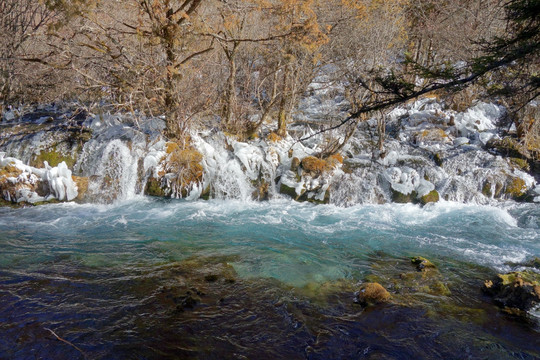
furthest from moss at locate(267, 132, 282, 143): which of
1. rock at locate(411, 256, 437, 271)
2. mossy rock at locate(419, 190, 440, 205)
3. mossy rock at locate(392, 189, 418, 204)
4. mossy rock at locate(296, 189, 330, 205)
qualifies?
rock at locate(411, 256, 437, 271)

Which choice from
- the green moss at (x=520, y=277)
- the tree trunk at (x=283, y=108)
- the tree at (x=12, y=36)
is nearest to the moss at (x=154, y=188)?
the tree trunk at (x=283, y=108)

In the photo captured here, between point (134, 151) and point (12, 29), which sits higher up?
point (12, 29)

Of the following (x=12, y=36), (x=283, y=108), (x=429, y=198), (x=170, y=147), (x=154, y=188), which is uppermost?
(x=12, y=36)

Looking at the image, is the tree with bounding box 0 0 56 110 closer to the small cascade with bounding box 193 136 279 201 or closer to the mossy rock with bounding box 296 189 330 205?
the small cascade with bounding box 193 136 279 201

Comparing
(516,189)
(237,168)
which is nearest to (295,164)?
(237,168)

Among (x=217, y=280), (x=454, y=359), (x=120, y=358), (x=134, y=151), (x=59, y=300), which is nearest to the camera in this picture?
(x=120, y=358)

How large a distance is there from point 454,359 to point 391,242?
3811mm

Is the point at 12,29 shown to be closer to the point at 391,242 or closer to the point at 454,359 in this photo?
the point at 391,242

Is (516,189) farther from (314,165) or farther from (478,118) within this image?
(314,165)

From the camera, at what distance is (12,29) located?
40.1 feet

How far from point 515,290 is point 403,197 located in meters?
5.72

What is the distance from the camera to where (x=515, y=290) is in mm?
4922

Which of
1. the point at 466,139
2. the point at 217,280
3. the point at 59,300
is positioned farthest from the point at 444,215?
the point at 59,300

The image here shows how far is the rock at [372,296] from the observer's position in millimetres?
4824
